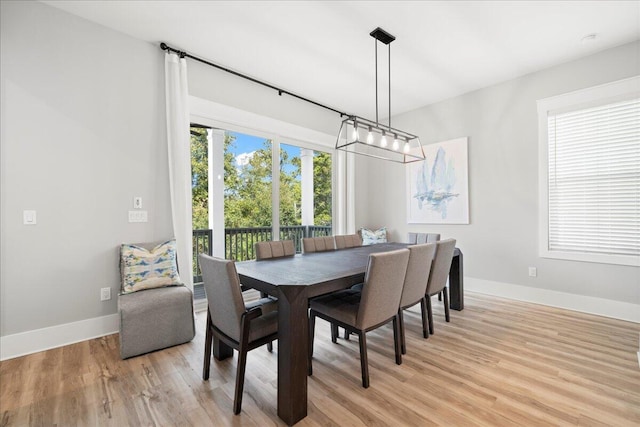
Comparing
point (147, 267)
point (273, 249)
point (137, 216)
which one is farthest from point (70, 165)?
point (273, 249)

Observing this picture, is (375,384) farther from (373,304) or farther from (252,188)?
(252,188)

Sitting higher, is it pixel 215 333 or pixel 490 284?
pixel 215 333

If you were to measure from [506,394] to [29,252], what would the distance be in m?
3.74

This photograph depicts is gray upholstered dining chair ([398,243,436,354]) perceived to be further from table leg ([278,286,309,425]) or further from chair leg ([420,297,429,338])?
table leg ([278,286,309,425])

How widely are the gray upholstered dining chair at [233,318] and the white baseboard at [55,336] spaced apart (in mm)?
1467

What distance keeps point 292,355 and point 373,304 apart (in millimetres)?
641

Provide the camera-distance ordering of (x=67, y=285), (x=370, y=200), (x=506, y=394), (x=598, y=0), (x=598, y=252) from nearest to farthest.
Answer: (x=506, y=394) < (x=598, y=0) < (x=67, y=285) < (x=598, y=252) < (x=370, y=200)

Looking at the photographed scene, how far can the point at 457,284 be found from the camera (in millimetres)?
3381

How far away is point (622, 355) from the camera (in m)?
2.27

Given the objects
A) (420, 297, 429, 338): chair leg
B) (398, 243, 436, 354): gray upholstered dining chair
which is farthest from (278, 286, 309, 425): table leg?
(420, 297, 429, 338): chair leg

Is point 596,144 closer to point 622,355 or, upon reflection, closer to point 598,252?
point 598,252

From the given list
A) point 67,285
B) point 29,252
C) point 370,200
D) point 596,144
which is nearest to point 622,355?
point 596,144

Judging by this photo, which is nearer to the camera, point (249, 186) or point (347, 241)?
point (347, 241)

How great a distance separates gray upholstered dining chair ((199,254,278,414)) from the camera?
5.41 feet
